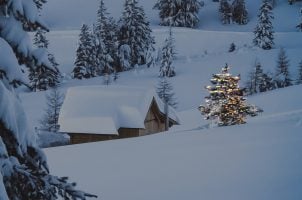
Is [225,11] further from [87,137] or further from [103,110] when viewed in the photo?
[87,137]

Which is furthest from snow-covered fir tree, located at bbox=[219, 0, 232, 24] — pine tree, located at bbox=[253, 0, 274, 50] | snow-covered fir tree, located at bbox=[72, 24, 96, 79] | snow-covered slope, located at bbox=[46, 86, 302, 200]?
snow-covered slope, located at bbox=[46, 86, 302, 200]

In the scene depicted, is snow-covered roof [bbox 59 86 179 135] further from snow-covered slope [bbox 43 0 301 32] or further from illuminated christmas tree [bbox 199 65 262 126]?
snow-covered slope [bbox 43 0 301 32]

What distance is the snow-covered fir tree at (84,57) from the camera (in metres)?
52.7

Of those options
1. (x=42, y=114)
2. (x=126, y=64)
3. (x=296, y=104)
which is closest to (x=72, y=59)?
(x=126, y=64)

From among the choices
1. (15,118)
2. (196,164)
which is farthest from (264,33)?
(15,118)

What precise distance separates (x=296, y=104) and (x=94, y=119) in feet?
50.8

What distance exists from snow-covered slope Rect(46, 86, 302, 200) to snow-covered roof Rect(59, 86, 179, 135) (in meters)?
7.97

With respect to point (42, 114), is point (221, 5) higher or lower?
higher

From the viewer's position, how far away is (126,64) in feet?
185

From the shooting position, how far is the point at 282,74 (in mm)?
46375

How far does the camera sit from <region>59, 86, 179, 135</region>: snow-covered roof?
74.5 feet

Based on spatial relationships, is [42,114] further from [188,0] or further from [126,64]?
[188,0]

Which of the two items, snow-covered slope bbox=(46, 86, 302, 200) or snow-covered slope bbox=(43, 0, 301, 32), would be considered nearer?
snow-covered slope bbox=(46, 86, 302, 200)

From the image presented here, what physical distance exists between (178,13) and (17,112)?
68308 mm
